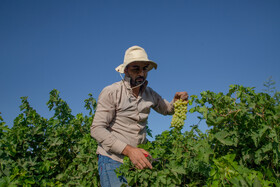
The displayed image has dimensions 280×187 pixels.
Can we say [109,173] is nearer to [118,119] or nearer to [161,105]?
[118,119]

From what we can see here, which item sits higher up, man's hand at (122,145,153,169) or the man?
the man

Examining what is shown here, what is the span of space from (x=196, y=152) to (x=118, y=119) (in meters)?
1.22

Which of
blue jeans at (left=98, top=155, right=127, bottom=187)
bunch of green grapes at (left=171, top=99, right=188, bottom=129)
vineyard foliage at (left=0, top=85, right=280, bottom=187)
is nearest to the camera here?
vineyard foliage at (left=0, top=85, right=280, bottom=187)

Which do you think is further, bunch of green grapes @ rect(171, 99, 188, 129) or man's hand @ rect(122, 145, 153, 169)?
bunch of green grapes @ rect(171, 99, 188, 129)

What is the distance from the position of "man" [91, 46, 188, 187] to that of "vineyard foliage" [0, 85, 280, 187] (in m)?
0.18

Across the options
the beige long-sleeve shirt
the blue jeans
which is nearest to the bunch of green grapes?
the beige long-sleeve shirt

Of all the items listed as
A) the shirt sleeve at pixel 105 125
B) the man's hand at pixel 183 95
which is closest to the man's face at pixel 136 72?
the shirt sleeve at pixel 105 125

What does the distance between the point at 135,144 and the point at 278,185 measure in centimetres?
179

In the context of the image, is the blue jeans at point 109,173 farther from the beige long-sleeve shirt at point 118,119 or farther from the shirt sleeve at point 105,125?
the shirt sleeve at point 105,125

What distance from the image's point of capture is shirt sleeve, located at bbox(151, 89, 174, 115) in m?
3.90

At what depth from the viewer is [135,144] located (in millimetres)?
3287

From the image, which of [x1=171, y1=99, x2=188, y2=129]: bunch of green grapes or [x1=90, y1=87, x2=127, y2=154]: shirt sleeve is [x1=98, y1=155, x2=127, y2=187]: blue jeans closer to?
[x1=90, y1=87, x2=127, y2=154]: shirt sleeve

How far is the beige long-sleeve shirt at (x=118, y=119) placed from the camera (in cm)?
304

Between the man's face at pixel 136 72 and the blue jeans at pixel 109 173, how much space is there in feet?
3.76
